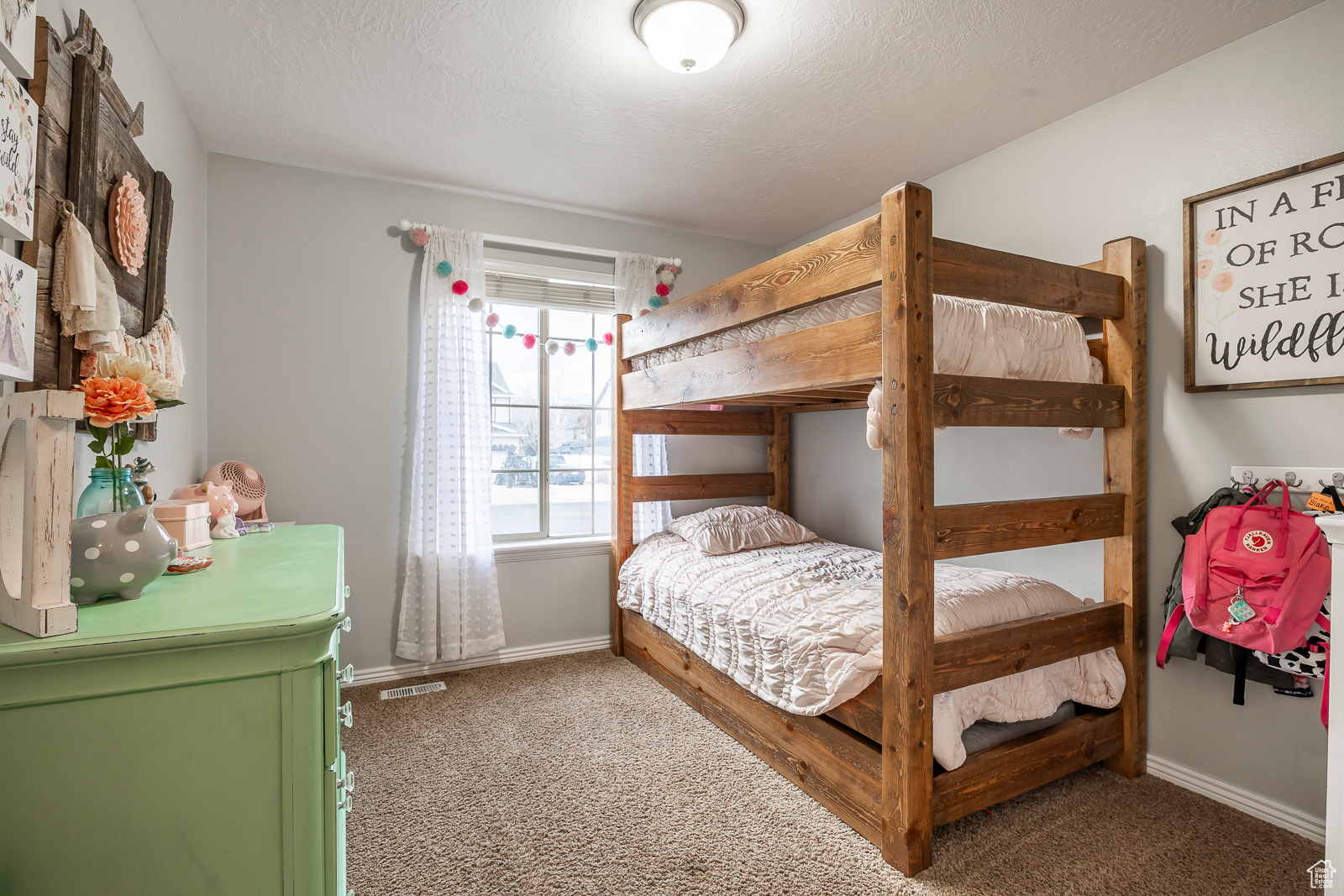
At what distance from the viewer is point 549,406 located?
12.0 ft

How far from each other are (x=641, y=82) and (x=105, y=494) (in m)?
2.03

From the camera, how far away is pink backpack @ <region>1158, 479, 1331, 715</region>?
5.74ft

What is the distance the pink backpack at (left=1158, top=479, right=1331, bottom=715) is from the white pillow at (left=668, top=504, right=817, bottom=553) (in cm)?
174

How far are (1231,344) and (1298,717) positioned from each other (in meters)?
1.16

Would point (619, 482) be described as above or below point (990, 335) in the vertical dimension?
below

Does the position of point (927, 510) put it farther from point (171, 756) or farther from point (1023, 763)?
point (171, 756)

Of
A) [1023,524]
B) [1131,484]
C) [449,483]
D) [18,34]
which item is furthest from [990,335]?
[449,483]

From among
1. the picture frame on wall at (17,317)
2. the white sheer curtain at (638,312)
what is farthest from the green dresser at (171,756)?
the white sheer curtain at (638,312)

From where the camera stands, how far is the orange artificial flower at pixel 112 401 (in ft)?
3.46

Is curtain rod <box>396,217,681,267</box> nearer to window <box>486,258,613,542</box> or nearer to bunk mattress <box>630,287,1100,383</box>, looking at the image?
window <box>486,258,613,542</box>

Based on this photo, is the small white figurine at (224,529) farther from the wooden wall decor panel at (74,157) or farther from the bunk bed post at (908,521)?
the bunk bed post at (908,521)

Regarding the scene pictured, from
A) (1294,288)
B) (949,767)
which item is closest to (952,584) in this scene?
(949,767)

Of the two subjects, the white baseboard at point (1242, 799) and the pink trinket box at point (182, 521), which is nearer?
the pink trinket box at point (182, 521)

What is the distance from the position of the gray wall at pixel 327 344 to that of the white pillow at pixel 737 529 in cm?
108
